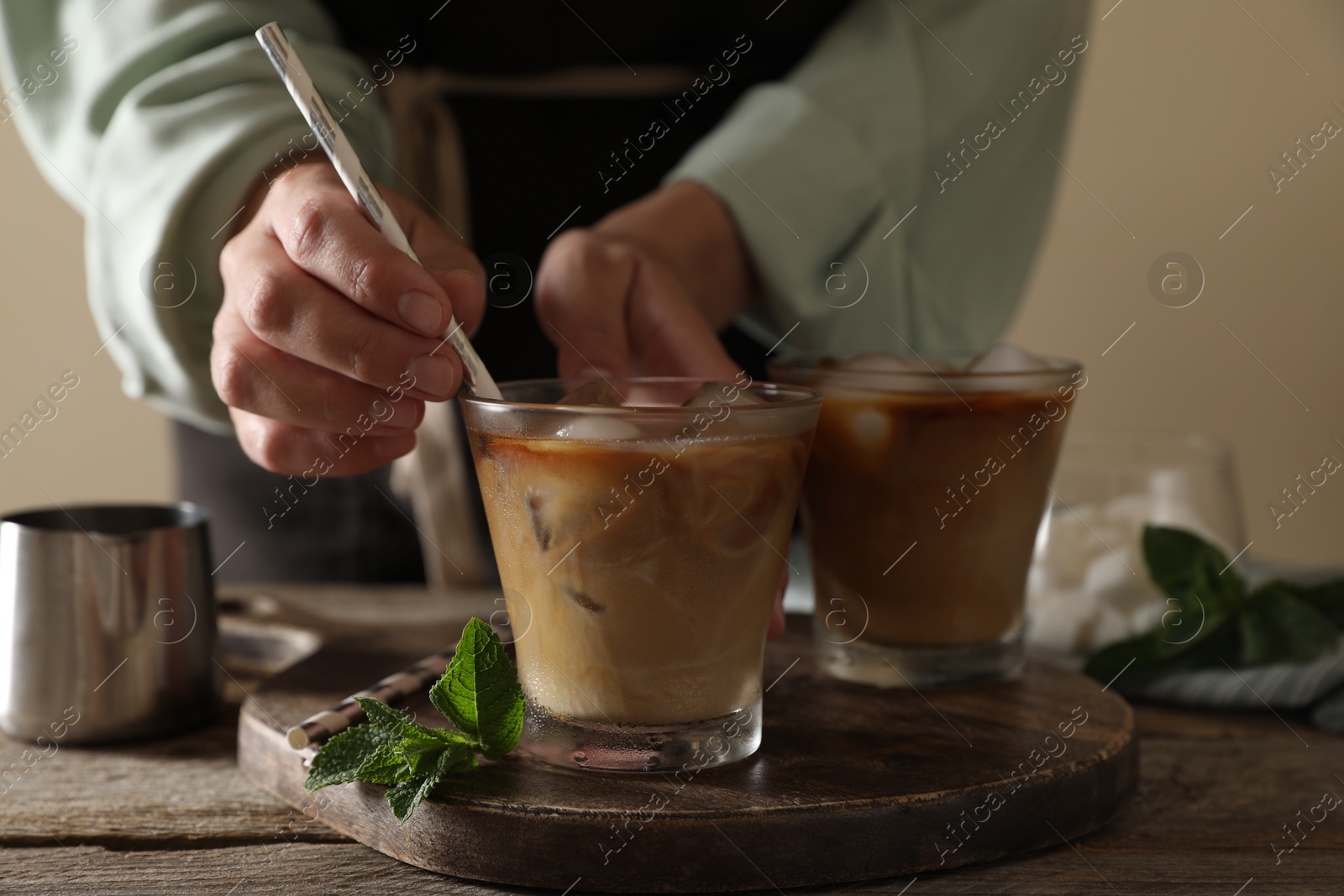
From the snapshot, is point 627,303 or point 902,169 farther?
point 902,169

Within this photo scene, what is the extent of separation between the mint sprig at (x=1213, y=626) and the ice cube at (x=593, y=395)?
0.50 metres

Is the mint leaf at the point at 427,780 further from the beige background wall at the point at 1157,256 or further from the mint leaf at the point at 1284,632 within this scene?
the beige background wall at the point at 1157,256

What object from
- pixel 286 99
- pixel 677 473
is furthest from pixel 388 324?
pixel 286 99

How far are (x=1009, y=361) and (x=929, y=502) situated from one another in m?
0.13

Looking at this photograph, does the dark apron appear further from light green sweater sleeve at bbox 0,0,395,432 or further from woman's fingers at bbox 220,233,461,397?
woman's fingers at bbox 220,233,461,397

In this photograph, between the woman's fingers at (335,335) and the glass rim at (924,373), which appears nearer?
the woman's fingers at (335,335)

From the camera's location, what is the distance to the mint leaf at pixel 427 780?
65 cm

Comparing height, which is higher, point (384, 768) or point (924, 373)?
point (924, 373)

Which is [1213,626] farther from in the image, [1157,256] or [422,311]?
[1157,256]

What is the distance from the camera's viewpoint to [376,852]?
69 cm

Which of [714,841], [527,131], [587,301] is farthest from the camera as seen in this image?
[527,131]

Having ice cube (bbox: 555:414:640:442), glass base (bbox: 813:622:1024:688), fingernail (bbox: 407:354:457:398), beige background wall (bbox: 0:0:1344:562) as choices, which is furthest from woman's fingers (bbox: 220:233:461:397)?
beige background wall (bbox: 0:0:1344:562)

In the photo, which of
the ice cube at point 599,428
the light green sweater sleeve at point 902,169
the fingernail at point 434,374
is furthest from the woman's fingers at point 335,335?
the light green sweater sleeve at point 902,169

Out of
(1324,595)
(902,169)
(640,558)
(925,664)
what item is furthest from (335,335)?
(1324,595)
